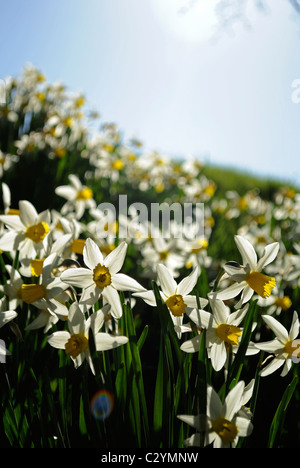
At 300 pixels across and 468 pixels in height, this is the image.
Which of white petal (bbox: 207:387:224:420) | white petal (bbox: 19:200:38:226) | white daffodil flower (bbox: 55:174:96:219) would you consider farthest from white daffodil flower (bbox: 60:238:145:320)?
white daffodil flower (bbox: 55:174:96:219)

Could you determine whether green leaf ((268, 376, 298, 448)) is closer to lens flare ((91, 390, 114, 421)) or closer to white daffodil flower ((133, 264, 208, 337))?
white daffodil flower ((133, 264, 208, 337))

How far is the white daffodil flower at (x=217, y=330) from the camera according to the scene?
1011 millimetres

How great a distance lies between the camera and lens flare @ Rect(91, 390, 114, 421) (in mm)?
1030

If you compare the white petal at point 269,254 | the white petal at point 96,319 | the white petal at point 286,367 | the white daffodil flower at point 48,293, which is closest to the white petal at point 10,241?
the white daffodil flower at point 48,293

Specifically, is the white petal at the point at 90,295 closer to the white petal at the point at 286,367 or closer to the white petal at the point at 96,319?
the white petal at the point at 96,319

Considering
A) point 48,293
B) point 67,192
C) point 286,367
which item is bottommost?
point 286,367

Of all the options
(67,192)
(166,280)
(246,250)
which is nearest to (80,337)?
(166,280)

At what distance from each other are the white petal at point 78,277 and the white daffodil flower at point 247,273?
0.36 m

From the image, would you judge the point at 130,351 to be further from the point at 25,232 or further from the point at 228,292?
the point at 25,232

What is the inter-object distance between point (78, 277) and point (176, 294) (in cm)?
29

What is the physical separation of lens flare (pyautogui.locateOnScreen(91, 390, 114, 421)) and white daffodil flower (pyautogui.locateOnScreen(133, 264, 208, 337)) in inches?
10.1

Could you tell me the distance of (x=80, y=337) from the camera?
995mm

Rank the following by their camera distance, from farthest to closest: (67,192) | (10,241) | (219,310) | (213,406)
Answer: (67,192), (10,241), (219,310), (213,406)
